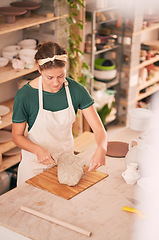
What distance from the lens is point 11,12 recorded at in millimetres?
3109

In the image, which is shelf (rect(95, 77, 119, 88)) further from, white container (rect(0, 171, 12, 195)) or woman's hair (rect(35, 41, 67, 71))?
woman's hair (rect(35, 41, 67, 71))

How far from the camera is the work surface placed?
167 centimetres

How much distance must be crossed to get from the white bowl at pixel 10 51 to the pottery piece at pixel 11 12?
330mm

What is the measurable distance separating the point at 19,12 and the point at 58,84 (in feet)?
4.35

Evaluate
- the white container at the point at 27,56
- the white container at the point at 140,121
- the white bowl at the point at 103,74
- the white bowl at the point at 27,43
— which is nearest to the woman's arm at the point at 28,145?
the white container at the point at 140,121

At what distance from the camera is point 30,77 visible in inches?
147

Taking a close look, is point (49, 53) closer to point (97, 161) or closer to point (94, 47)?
point (97, 161)

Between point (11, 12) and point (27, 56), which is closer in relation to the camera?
point (11, 12)

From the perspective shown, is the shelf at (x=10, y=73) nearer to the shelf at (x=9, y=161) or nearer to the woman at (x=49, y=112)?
the shelf at (x=9, y=161)

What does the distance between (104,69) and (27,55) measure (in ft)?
4.71

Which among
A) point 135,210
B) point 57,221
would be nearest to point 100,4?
point 135,210

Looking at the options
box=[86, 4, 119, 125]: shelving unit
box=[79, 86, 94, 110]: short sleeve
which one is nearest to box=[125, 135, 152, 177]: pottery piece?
box=[79, 86, 94, 110]: short sleeve

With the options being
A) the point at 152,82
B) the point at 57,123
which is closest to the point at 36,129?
the point at 57,123

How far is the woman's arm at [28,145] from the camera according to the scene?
1997 mm
